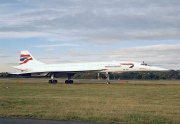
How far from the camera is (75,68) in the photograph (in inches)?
2144

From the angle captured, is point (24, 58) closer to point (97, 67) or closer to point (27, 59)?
point (27, 59)

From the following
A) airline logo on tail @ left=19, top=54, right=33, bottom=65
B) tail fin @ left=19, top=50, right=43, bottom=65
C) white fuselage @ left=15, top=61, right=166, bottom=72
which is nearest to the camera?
white fuselage @ left=15, top=61, right=166, bottom=72

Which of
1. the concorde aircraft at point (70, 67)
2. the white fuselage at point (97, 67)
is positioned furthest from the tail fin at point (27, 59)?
the white fuselage at point (97, 67)

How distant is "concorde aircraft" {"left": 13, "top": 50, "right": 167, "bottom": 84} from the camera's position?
166 feet

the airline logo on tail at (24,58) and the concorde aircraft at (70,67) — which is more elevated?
the airline logo on tail at (24,58)

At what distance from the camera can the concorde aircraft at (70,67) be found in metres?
50.6

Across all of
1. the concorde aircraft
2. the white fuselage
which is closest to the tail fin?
the concorde aircraft

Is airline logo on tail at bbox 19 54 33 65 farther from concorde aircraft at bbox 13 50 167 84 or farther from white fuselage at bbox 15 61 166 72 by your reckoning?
white fuselage at bbox 15 61 166 72

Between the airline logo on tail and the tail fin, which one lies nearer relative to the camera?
the tail fin

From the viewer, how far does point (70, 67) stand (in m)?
55.2

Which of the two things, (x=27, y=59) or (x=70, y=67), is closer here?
(x=70, y=67)

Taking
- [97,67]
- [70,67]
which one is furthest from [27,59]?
[97,67]

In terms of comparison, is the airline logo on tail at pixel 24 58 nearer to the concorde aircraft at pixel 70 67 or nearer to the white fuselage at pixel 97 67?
the concorde aircraft at pixel 70 67

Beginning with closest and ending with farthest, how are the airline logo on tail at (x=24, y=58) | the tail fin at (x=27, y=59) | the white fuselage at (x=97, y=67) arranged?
1. the white fuselage at (x=97, y=67)
2. the tail fin at (x=27, y=59)
3. the airline logo on tail at (x=24, y=58)
